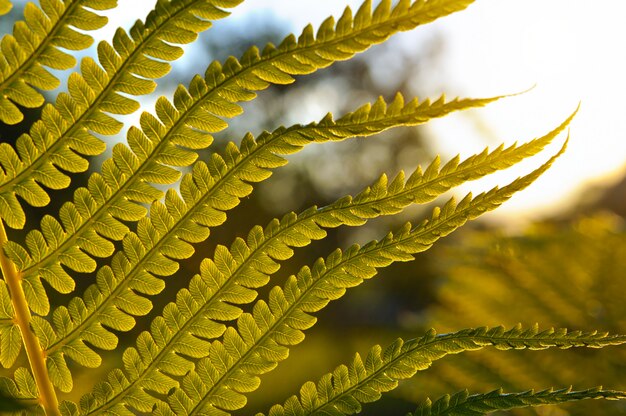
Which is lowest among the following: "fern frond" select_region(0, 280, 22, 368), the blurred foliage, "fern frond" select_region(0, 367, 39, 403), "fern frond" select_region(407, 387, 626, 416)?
"fern frond" select_region(0, 367, 39, 403)

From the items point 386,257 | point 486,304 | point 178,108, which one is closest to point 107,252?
point 178,108

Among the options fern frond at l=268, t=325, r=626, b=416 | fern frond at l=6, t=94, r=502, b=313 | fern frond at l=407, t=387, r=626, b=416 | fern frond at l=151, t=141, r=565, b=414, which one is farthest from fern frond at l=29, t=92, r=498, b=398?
fern frond at l=407, t=387, r=626, b=416

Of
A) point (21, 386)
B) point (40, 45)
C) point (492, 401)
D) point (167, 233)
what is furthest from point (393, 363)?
point (40, 45)

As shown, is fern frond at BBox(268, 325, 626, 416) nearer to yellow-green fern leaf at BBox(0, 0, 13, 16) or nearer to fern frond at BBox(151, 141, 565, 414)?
fern frond at BBox(151, 141, 565, 414)

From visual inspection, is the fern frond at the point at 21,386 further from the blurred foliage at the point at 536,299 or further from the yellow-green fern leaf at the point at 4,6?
the blurred foliage at the point at 536,299

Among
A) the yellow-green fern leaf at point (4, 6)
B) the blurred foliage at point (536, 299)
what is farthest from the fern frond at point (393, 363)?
the blurred foliage at point (536, 299)

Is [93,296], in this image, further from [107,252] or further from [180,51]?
[180,51]
